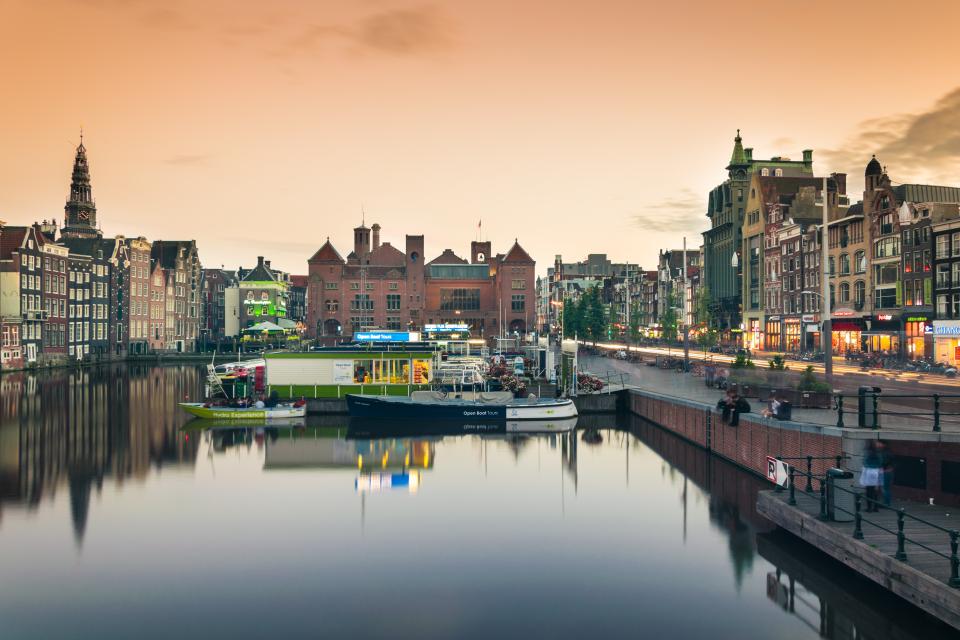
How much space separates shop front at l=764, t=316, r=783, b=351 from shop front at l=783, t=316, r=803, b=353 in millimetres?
1813

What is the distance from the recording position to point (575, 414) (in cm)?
5031

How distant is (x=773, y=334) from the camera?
91625 mm

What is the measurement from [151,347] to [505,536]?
392ft

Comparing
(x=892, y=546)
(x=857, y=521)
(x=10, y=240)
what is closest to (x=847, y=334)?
(x=857, y=521)

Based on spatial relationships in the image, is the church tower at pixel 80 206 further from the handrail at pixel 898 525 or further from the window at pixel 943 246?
the handrail at pixel 898 525

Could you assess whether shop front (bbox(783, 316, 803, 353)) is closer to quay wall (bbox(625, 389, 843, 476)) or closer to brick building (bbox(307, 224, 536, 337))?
quay wall (bbox(625, 389, 843, 476))

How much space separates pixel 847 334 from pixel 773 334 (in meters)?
16.9

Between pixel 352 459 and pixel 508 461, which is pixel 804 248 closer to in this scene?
pixel 508 461

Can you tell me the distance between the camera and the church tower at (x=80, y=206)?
13038 cm

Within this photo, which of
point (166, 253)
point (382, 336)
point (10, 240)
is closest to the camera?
point (382, 336)

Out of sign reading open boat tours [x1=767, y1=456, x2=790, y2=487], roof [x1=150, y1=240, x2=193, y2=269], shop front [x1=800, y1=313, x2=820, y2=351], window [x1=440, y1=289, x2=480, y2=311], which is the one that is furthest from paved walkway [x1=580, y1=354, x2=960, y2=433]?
roof [x1=150, y1=240, x2=193, y2=269]

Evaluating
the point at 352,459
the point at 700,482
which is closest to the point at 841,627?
the point at 700,482

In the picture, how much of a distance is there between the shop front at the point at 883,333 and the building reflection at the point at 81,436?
58885 mm

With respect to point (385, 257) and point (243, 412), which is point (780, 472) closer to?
point (243, 412)
